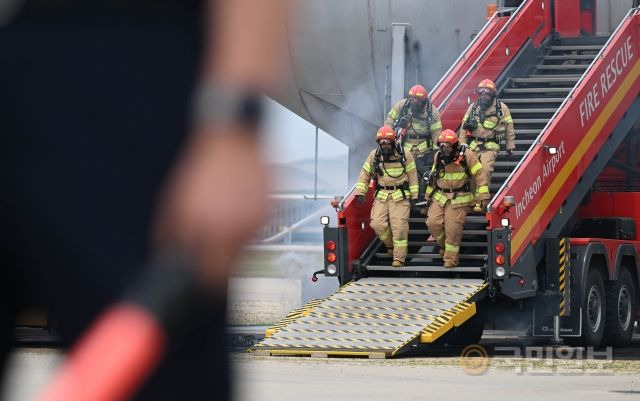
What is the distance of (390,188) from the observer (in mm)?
15578

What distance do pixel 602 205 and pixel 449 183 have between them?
8.17 feet

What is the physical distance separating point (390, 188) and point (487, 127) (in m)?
1.43

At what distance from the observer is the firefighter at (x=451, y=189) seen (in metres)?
15.2

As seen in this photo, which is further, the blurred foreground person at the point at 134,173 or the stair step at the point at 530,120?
the stair step at the point at 530,120

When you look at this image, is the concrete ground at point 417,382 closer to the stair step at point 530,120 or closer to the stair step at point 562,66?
the stair step at point 530,120

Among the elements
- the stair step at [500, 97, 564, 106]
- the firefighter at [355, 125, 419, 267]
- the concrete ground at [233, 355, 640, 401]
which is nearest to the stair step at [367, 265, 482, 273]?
the firefighter at [355, 125, 419, 267]

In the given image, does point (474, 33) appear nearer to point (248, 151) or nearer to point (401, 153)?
point (401, 153)

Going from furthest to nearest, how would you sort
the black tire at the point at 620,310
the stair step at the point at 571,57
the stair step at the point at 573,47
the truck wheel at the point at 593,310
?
the stair step at the point at 573,47 → the stair step at the point at 571,57 → the black tire at the point at 620,310 → the truck wheel at the point at 593,310

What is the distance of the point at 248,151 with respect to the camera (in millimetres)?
1937

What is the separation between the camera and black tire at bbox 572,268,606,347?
1530 centimetres

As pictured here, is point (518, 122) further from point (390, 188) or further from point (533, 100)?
point (390, 188)

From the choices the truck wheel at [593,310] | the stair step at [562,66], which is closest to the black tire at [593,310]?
the truck wheel at [593,310]

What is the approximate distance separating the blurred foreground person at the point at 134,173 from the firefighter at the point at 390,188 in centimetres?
1332

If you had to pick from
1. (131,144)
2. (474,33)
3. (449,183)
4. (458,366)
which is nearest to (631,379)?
(458,366)
